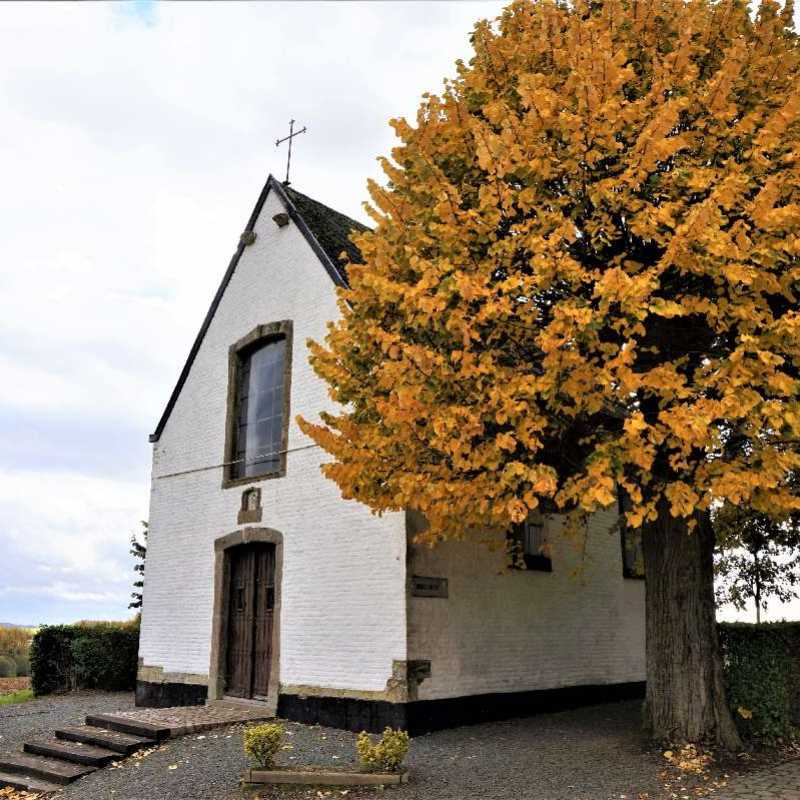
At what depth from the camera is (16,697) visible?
1820 centimetres

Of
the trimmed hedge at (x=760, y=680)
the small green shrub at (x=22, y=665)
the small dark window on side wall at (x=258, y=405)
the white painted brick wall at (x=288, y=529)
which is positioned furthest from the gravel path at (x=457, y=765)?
the small green shrub at (x=22, y=665)

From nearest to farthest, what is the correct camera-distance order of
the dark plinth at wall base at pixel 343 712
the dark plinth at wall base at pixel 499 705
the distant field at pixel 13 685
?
1. the dark plinth at wall base at pixel 343 712
2. the dark plinth at wall base at pixel 499 705
3. the distant field at pixel 13 685

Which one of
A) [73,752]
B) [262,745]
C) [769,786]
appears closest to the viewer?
[769,786]

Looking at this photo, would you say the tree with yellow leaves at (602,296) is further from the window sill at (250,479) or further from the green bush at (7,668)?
the green bush at (7,668)

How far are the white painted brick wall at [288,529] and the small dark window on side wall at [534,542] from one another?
3.11 m

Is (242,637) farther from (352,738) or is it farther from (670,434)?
(670,434)

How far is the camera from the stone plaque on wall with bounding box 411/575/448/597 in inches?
452

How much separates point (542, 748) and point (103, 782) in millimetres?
5492

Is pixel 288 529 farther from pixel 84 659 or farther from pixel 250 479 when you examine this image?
pixel 84 659

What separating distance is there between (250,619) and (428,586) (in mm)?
3905

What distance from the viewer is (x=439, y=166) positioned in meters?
9.86

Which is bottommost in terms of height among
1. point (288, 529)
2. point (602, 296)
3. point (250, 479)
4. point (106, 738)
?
point (106, 738)

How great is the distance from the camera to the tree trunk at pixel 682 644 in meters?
9.52

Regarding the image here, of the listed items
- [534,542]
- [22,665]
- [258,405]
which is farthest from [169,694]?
[22,665]
